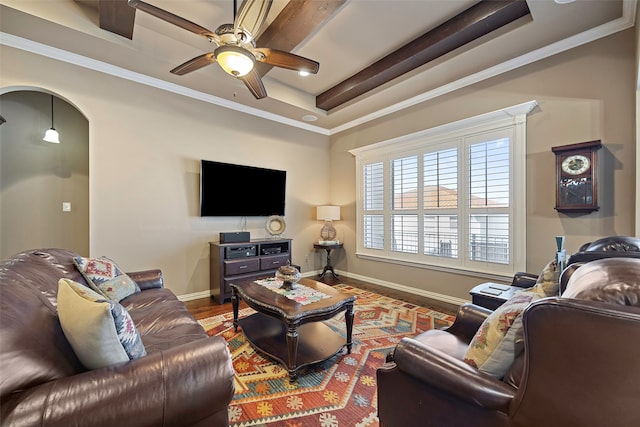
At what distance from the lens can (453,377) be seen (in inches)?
40.5

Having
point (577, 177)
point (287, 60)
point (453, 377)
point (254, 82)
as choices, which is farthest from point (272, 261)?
point (577, 177)

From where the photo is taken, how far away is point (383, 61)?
330cm

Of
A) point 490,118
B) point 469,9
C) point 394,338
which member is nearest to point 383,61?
point 469,9

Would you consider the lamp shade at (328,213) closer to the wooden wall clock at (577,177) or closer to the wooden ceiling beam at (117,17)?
the wooden wall clock at (577,177)

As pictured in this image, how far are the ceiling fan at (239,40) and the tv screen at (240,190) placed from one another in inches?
63.0

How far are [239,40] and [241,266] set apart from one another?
2634mm

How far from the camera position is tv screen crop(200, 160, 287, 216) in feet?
12.3

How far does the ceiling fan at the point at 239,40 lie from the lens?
1767 mm

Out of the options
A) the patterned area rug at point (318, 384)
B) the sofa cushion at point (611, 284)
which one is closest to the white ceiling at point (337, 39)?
the sofa cushion at point (611, 284)

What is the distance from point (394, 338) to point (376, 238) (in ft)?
7.07

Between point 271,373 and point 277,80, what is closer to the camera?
point 271,373

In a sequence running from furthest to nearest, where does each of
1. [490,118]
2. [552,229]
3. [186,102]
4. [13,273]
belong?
[186,102], [490,118], [552,229], [13,273]

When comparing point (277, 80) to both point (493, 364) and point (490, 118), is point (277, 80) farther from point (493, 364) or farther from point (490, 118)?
point (493, 364)

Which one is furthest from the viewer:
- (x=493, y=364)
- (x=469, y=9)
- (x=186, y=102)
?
(x=186, y=102)
